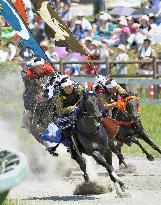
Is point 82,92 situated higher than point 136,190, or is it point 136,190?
point 82,92

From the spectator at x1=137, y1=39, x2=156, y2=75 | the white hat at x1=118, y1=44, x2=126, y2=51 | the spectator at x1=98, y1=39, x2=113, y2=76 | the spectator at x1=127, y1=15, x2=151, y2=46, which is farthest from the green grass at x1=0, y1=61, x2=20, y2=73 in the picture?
the spectator at x1=127, y1=15, x2=151, y2=46

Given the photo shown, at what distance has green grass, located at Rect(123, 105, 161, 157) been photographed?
64.4 feet

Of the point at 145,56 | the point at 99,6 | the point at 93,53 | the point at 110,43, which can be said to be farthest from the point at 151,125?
the point at 99,6

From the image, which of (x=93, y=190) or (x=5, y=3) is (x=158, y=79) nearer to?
(x=5, y=3)

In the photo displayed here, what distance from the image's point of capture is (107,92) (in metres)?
15.8

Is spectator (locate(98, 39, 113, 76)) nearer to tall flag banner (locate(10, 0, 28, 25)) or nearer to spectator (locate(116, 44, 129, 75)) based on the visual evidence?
spectator (locate(116, 44, 129, 75))

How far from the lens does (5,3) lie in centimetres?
1616

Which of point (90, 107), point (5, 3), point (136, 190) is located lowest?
point (136, 190)

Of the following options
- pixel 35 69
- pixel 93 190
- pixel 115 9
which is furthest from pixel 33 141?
pixel 115 9

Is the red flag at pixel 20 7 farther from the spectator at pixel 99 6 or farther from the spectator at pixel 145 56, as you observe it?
the spectator at pixel 99 6

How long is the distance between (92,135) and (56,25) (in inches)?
126

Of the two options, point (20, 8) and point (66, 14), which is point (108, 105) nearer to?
point (20, 8)

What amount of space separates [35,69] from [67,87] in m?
1.67

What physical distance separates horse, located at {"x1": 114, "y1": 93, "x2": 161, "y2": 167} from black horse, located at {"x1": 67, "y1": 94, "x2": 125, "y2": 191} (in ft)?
6.53
